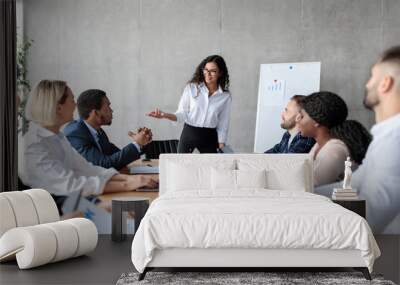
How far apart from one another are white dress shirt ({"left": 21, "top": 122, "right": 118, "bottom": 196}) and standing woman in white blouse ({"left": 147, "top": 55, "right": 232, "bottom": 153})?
1077mm

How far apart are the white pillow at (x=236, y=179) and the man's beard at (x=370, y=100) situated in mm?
1696

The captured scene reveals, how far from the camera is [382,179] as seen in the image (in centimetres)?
789

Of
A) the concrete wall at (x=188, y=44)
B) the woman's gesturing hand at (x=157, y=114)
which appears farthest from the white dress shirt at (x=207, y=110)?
the woman's gesturing hand at (x=157, y=114)

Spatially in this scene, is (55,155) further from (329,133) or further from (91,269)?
(329,133)

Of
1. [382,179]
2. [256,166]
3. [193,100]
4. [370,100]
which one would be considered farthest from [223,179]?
[370,100]

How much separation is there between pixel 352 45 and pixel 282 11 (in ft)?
3.08

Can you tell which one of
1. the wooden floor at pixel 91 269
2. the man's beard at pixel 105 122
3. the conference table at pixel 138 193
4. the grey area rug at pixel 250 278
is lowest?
the wooden floor at pixel 91 269

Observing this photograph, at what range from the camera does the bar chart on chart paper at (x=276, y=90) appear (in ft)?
26.3

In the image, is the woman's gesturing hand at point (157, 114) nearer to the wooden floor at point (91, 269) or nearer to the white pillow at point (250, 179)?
the white pillow at point (250, 179)

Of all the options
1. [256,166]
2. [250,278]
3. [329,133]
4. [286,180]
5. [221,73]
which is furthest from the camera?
[221,73]

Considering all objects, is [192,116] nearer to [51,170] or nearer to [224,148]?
[224,148]

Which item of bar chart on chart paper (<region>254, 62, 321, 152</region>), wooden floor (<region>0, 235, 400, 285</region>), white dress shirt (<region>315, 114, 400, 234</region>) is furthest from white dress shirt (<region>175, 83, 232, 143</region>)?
wooden floor (<region>0, 235, 400, 285</region>)

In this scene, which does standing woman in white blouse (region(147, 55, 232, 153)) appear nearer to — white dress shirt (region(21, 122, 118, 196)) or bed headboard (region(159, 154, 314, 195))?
bed headboard (region(159, 154, 314, 195))

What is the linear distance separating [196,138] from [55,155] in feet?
5.85
